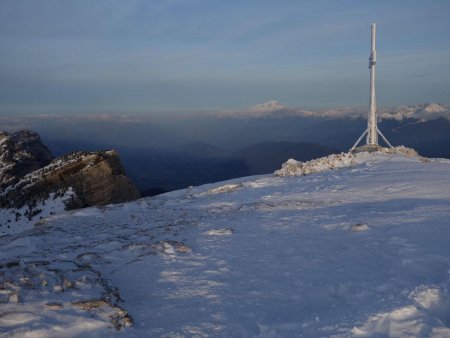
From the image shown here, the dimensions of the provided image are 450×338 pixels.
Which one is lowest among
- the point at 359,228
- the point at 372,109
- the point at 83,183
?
the point at 83,183

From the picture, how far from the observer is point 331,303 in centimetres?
895

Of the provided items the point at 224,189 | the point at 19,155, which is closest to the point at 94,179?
the point at 224,189

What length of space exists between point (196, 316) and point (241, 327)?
3.51 ft

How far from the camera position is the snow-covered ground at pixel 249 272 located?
8.09m

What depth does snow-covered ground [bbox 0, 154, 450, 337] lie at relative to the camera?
26.5 feet

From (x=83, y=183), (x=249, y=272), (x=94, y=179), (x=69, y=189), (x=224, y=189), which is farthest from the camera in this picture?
(x=94, y=179)

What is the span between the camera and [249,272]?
438 inches

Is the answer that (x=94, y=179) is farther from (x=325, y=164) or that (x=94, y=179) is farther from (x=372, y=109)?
(x=372, y=109)

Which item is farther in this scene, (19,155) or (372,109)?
(19,155)

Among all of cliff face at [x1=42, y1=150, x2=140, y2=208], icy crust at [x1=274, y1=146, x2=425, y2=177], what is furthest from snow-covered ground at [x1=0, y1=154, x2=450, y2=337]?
cliff face at [x1=42, y1=150, x2=140, y2=208]

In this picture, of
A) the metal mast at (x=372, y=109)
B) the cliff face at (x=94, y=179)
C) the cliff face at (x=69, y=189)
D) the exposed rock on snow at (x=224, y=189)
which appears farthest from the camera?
the metal mast at (x=372, y=109)

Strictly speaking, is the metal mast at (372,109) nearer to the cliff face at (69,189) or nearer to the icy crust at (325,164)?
the icy crust at (325,164)

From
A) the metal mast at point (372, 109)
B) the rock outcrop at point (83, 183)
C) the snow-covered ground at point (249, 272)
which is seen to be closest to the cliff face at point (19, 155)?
the rock outcrop at point (83, 183)

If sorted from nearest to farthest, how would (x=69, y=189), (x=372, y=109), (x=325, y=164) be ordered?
(x=325, y=164)
(x=69, y=189)
(x=372, y=109)
